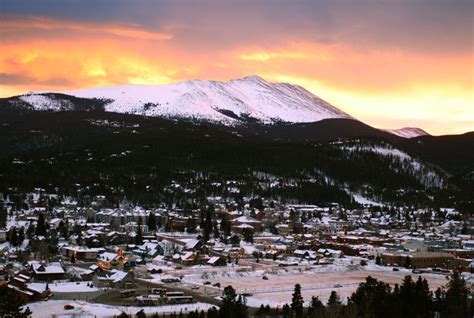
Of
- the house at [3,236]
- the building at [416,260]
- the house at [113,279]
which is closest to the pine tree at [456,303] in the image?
the house at [113,279]

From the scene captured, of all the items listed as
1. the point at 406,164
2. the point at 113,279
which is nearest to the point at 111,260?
the point at 113,279

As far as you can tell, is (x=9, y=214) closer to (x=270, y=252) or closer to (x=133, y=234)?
(x=133, y=234)

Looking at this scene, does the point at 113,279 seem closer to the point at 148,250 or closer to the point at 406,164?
the point at 148,250

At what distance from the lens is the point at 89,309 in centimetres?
3494

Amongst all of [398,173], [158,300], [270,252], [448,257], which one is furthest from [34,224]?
[398,173]

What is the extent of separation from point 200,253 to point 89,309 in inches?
877

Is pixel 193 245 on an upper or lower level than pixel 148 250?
upper

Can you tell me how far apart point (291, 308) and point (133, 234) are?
36.0 meters

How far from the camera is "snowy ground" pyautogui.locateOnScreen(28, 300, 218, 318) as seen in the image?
33.8 meters

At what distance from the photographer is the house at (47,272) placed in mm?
43438

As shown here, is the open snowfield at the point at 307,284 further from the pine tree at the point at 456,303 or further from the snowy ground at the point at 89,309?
the pine tree at the point at 456,303

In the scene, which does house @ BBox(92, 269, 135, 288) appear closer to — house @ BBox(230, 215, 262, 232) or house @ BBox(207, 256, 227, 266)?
house @ BBox(207, 256, 227, 266)

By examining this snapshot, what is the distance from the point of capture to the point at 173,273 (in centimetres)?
4859

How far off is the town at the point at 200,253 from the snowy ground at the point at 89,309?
5 centimetres
